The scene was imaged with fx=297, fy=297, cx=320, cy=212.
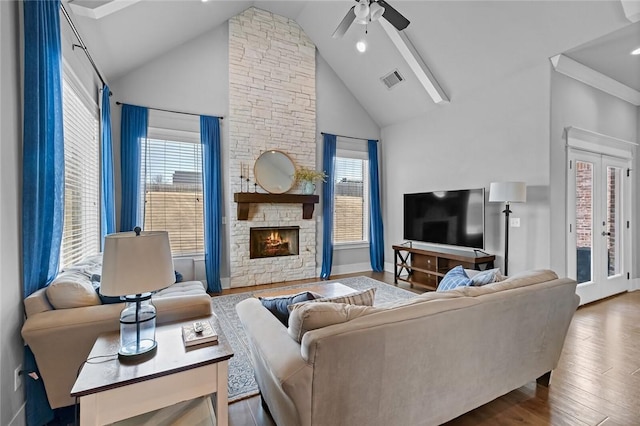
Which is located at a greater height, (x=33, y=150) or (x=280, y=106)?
(x=280, y=106)

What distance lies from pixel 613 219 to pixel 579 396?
3820mm

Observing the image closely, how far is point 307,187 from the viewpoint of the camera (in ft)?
17.8

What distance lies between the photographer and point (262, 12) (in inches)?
204

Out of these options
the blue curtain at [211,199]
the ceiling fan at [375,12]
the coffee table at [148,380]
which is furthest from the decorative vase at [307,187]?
the coffee table at [148,380]

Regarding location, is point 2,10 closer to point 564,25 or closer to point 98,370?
point 98,370

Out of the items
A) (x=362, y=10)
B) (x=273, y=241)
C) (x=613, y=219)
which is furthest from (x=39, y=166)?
(x=613, y=219)

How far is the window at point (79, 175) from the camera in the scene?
2.67 metres

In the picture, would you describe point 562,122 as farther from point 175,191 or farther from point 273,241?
point 175,191

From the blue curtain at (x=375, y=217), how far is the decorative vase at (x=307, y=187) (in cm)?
139

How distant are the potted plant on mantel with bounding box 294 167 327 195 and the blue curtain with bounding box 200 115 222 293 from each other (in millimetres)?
1414

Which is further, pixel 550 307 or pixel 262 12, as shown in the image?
pixel 262 12

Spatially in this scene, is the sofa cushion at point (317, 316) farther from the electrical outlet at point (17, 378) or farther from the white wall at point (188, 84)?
the white wall at point (188, 84)

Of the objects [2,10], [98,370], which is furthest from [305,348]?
[2,10]

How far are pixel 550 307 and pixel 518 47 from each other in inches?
131
